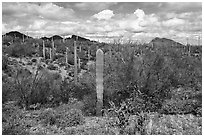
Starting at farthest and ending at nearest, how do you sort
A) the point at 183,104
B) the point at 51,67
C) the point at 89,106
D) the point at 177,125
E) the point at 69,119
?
the point at 51,67 < the point at 183,104 < the point at 89,106 < the point at 69,119 < the point at 177,125

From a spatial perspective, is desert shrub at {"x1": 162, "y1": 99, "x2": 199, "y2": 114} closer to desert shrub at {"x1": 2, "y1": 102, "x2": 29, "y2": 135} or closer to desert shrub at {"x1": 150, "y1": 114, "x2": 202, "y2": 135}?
desert shrub at {"x1": 150, "y1": 114, "x2": 202, "y2": 135}

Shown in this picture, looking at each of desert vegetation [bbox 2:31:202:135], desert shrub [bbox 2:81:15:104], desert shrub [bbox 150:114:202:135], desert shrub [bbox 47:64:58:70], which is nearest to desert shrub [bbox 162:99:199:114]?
desert vegetation [bbox 2:31:202:135]

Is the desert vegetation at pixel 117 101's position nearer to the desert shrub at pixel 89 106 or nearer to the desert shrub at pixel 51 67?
the desert shrub at pixel 89 106

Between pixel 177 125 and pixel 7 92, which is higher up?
pixel 7 92

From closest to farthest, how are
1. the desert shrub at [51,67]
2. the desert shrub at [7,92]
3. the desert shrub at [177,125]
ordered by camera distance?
the desert shrub at [177,125] → the desert shrub at [7,92] → the desert shrub at [51,67]

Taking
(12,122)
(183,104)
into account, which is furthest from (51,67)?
(12,122)

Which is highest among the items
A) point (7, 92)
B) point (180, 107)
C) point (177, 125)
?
point (7, 92)

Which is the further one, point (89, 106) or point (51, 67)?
point (51, 67)

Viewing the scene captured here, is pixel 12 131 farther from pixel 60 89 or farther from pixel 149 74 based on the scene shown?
pixel 149 74

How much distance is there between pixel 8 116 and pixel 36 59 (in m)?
12.8

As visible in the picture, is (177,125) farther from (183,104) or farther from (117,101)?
(117,101)

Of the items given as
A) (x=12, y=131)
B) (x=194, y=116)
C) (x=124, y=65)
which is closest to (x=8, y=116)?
(x=12, y=131)

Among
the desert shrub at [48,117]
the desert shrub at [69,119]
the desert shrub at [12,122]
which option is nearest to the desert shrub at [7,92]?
the desert shrub at [12,122]

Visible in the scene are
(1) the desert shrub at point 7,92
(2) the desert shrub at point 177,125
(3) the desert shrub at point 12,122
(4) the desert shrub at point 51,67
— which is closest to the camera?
(3) the desert shrub at point 12,122
